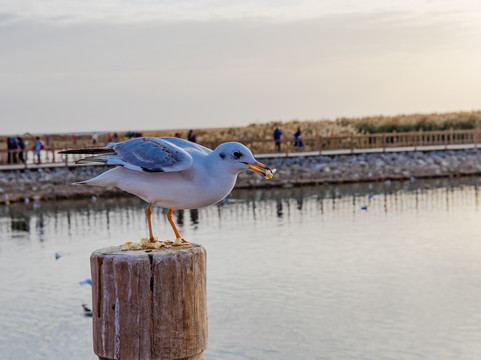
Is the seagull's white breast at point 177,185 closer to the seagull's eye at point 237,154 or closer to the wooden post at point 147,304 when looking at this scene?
the seagull's eye at point 237,154

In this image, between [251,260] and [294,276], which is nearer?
[294,276]

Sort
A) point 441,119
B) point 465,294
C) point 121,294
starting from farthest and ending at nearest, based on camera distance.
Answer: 1. point 441,119
2. point 465,294
3. point 121,294

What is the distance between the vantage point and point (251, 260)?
20.0 metres

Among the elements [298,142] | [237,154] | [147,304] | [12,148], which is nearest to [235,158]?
[237,154]

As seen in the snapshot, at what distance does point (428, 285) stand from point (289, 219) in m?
10.5

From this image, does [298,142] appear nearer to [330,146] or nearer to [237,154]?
[330,146]

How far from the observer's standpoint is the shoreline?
3372cm

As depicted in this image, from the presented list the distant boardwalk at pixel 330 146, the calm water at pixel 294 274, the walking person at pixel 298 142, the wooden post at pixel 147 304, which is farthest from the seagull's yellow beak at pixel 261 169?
the walking person at pixel 298 142

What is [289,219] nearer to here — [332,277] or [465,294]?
[332,277]

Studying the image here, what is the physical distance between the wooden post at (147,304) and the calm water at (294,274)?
9888mm

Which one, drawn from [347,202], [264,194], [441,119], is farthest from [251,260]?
[441,119]

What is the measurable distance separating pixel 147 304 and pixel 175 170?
0.84 m

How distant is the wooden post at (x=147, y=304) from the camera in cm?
308

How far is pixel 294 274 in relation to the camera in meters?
18.2
